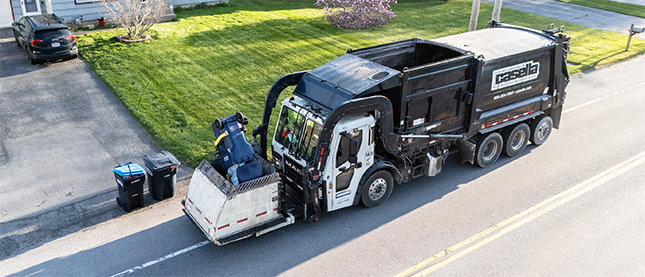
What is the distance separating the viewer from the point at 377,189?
10.8m

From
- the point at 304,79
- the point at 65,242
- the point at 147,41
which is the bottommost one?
the point at 65,242

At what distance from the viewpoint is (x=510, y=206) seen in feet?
36.3

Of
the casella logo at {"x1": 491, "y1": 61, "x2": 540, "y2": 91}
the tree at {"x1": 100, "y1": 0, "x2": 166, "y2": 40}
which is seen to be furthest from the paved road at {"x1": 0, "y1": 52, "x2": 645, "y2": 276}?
the tree at {"x1": 100, "y1": 0, "x2": 166, "y2": 40}

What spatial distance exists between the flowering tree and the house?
993 centimetres

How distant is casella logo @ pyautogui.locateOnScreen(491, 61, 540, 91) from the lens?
11.7 meters

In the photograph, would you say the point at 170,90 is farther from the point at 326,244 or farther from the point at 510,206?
the point at 510,206

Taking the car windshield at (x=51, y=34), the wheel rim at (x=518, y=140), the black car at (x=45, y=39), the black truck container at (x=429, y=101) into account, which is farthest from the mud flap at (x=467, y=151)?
the car windshield at (x=51, y=34)

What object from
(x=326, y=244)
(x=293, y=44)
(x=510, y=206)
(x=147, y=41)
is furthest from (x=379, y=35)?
(x=326, y=244)

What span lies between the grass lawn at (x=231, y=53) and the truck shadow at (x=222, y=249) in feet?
10.2

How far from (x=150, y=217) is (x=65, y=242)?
5.16ft

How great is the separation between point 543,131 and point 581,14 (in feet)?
55.9

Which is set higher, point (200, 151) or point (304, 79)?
point (304, 79)

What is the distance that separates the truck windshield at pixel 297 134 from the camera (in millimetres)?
9797

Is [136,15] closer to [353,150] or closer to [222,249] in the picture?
[222,249]
